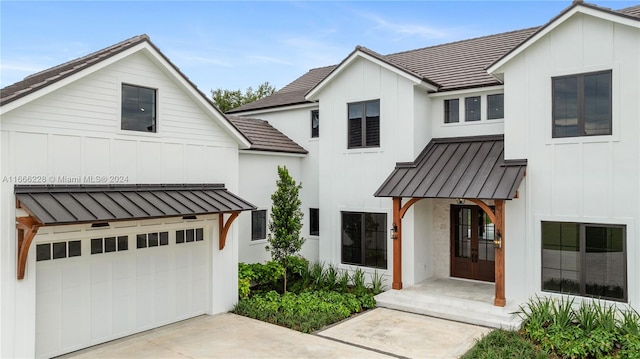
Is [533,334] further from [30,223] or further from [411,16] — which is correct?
[411,16]

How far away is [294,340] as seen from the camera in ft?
30.6

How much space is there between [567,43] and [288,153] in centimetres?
936

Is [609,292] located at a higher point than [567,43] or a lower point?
lower

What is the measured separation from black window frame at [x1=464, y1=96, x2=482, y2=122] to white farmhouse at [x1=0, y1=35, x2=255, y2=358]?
22.5 ft

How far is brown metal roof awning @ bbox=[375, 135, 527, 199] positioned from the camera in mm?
10836

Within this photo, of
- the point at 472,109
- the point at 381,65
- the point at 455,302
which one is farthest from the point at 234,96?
the point at 455,302

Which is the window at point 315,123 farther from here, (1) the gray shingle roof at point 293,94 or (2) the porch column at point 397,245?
(2) the porch column at point 397,245

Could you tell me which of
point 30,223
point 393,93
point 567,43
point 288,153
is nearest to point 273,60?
point 288,153

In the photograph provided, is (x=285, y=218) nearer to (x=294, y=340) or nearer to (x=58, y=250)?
(x=294, y=340)

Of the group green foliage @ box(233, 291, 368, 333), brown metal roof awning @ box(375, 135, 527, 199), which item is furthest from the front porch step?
brown metal roof awning @ box(375, 135, 527, 199)

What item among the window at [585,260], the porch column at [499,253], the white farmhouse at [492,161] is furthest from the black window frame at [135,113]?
the window at [585,260]

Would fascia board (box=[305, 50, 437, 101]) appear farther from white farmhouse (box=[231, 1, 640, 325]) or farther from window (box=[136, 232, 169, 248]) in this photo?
→ window (box=[136, 232, 169, 248])

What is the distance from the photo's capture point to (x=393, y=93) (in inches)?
520

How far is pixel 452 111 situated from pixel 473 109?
694 millimetres
